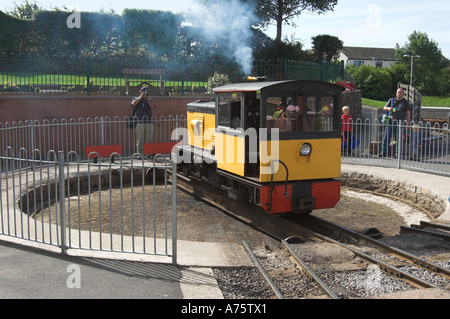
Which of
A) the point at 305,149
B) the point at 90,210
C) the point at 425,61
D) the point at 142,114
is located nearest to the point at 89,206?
the point at 90,210

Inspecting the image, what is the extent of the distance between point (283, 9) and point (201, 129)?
58.3ft

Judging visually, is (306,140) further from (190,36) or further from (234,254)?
(190,36)

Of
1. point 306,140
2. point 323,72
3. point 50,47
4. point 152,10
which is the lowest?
point 306,140

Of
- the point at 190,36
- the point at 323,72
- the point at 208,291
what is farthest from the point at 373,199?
the point at 190,36

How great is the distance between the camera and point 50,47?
2489 cm

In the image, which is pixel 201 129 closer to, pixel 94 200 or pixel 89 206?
pixel 94 200

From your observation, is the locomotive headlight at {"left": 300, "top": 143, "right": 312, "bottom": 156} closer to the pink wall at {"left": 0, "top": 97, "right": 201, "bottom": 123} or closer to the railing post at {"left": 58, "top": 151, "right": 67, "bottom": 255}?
the railing post at {"left": 58, "top": 151, "right": 67, "bottom": 255}

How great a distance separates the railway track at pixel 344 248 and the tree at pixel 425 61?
182ft

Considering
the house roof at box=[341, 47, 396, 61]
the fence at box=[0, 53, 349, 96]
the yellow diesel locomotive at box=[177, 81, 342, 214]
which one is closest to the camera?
the yellow diesel locomotive at box=[177, 81, 342, 214]

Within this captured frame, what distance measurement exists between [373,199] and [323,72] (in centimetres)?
1013

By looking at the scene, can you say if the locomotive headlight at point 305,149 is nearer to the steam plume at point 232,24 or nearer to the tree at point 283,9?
the steam plume at point 232,24

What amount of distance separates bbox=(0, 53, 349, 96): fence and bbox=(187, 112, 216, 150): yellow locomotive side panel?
599cm

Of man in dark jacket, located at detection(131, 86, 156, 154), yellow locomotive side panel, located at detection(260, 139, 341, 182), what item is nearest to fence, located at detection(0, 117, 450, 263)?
man in dark jacket, located at detection(131, 86, 156, 154)

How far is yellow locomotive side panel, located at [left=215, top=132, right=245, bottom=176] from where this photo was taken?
823 centimetres
